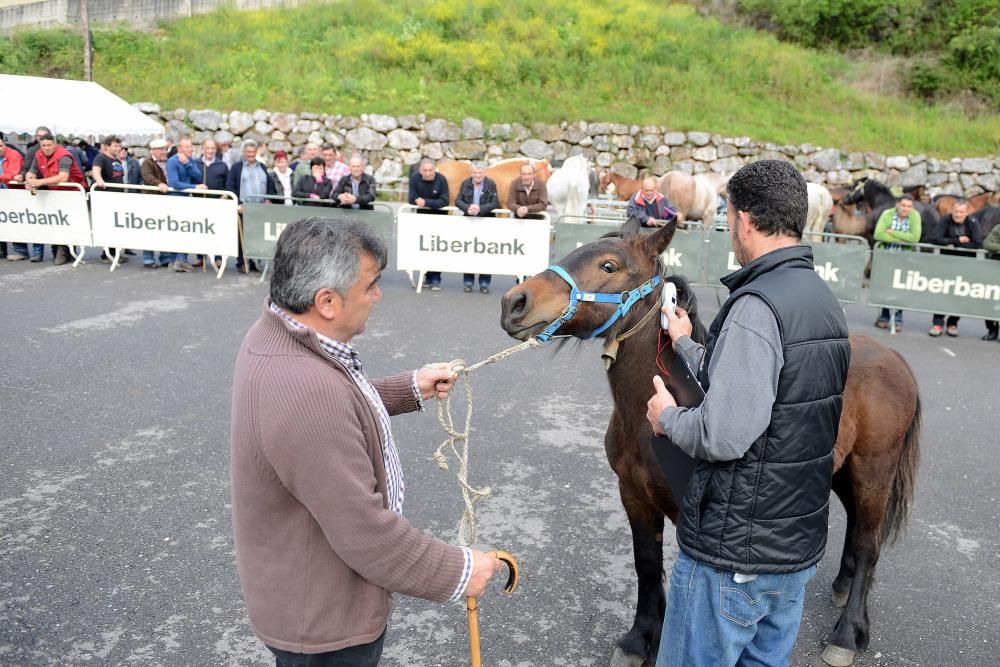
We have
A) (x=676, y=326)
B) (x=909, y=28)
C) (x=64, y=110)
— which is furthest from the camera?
(x=909, y=28)

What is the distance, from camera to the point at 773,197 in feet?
6.91

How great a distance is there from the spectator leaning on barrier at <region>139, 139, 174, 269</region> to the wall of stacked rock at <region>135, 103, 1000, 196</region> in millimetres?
11338

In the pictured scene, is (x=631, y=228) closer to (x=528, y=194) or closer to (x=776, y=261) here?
(x=776, y=261)

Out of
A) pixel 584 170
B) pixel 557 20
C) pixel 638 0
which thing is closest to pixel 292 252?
pixel 584 170

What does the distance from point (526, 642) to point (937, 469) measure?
392cm

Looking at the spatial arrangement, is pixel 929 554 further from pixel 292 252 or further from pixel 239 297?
pixel 239 297

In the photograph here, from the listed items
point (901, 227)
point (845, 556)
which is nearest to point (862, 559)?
point (845, 556)

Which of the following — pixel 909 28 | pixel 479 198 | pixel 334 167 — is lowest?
pixel 479 198

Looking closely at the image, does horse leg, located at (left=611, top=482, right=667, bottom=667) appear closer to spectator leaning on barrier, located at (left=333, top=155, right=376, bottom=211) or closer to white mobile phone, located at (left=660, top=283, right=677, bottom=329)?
white mobile phone, located at (left=660, top=283, right=677, bottom=329)

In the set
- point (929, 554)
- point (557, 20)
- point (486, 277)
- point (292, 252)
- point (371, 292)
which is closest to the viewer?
point (292, 252)

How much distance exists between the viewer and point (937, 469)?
226 inches

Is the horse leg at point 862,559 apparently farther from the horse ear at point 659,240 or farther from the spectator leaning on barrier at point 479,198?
the spectator leaning on barrier at point 479,198

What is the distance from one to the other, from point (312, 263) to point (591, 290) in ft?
4.41

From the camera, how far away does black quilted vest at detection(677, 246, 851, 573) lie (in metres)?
2.07
